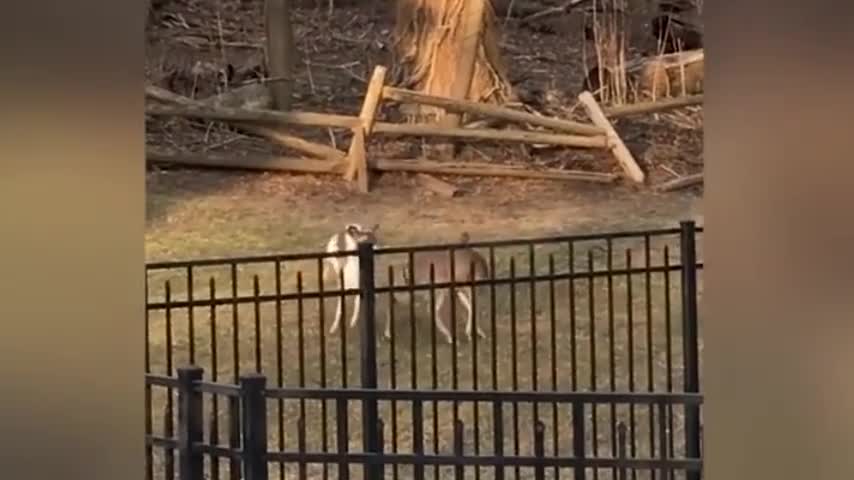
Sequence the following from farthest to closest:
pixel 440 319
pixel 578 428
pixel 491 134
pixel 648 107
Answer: pixel 648 107 → pixel 491 134 → pixel 440 319 → pixel 578 428

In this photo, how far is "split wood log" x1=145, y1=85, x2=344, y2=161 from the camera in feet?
16.4

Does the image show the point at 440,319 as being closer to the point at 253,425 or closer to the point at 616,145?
the point at 616,145

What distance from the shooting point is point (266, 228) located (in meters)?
4.82

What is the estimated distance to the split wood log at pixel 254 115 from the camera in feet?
16.4

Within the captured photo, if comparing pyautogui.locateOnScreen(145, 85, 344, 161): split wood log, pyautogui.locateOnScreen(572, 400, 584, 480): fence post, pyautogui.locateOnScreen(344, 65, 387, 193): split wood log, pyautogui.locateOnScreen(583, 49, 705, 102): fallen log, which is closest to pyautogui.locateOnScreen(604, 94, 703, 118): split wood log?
pyautogui.locateOnScreen(583, 49, 705, 102): fallen log

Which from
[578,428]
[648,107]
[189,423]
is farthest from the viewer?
[648,107]

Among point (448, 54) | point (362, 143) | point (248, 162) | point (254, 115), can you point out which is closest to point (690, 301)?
point (362, 143)

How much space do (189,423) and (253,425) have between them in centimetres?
15

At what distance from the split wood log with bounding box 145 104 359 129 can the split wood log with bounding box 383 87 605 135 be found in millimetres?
195

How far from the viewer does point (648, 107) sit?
16.9ft

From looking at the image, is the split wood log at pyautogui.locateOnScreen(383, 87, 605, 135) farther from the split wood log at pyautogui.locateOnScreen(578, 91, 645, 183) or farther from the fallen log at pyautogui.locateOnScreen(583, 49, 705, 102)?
the fallen log at pyautogui.locateOnScreen(583, 49, 705, 102)

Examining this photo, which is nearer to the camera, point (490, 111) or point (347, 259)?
point (347, 259)

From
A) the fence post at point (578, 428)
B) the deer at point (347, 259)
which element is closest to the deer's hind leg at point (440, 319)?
the deer at point (347, 259)
